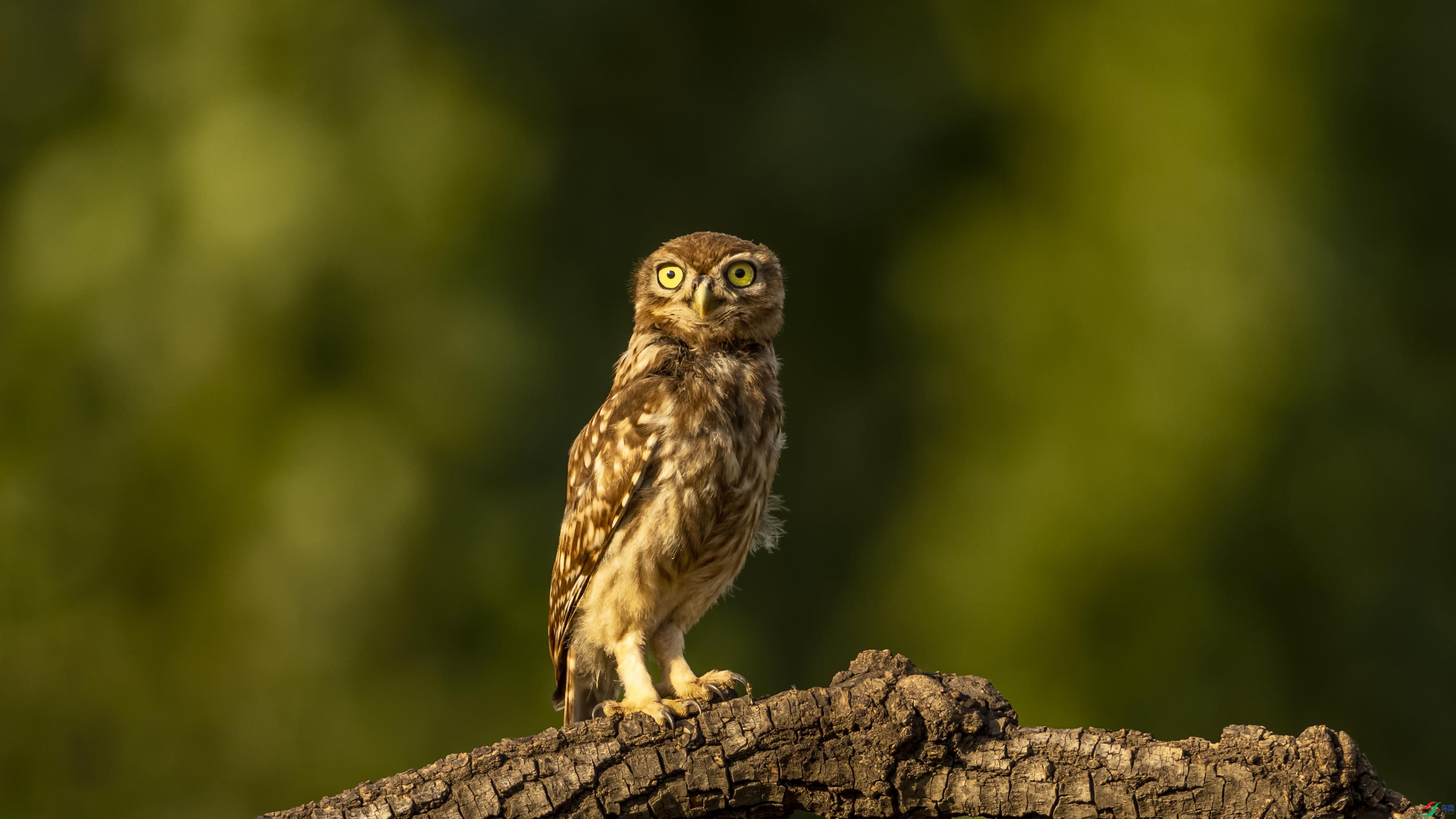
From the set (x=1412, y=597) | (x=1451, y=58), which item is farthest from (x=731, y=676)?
(x=1451, y=58)

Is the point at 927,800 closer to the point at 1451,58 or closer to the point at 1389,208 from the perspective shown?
the point at 1389,208

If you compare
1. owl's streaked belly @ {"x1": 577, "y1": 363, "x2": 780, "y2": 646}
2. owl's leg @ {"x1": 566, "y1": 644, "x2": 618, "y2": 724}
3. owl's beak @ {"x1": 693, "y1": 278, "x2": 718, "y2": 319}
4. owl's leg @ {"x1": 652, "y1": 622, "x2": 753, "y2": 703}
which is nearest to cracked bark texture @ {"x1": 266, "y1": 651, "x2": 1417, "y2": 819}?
owl's leg @ {"x1": 652, "y1": 622, "x2": 753, "y2": 703}

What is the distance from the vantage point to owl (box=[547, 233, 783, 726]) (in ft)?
10.2

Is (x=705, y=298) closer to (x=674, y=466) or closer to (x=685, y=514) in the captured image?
(x=674, y=466)

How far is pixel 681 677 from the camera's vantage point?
3.23 meters

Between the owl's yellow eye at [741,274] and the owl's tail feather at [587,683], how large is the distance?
0.97 metres

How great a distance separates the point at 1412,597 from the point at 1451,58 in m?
2.66

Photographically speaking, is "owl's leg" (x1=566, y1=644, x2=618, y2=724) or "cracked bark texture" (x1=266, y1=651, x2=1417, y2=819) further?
"owl's leg" (x1=566, y1=644, x2=618, y2=724)

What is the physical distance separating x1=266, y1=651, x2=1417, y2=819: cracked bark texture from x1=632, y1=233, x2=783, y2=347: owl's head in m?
0.99

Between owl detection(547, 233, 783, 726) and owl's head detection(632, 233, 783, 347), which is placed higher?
owl's head detection(632, 233, 783, 347)

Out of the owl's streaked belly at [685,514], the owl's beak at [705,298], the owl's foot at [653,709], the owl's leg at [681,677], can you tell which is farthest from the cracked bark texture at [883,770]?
the owl's beak at [705,298]

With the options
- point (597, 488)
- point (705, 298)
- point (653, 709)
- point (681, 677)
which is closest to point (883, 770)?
point (653, 709)

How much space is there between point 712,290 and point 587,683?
1.07 meters

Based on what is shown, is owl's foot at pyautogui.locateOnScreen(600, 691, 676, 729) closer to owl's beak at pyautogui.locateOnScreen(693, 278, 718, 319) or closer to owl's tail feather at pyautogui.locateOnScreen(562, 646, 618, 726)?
owl's tail feather at pyautogui.locateOnScreen(562, 646, 618, 726)
